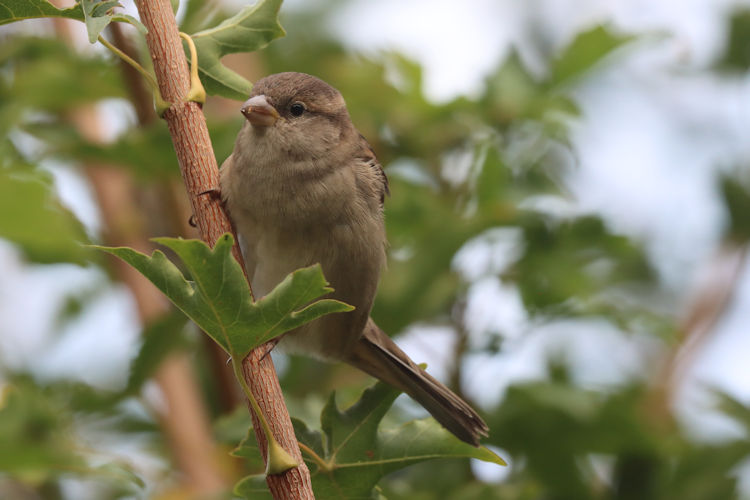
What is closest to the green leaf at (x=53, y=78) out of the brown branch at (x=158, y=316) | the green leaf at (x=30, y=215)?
the brown branch at (x=158, y=316)

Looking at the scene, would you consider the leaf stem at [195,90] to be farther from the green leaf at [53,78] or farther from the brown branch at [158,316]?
the brown branch at [158,316]

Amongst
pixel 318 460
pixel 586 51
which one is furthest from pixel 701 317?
pixel 318 460

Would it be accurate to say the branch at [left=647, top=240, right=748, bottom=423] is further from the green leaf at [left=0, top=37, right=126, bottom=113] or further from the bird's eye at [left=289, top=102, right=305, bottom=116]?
the green leaf at [left=0, top=37, right=126, bottom=113]

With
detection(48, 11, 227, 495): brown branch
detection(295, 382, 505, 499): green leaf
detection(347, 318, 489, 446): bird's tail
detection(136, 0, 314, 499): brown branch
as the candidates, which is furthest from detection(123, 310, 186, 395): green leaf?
detection(136, 0, 314, 499): brown branch

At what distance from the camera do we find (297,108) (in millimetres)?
3094

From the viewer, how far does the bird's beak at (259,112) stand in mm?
2855

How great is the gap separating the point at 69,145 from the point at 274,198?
2.77 feet

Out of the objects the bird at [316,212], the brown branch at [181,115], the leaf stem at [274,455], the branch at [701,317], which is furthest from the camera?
the branch at [701,317]

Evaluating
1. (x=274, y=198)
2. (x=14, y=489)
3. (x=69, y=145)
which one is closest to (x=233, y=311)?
(x=274, y=198)

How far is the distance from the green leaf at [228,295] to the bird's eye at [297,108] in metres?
1.54

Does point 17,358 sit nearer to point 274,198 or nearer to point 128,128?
point 128,128

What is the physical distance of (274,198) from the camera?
113 inches

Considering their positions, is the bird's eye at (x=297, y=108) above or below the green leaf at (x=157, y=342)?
above

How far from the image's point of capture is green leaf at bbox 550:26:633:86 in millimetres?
3588
